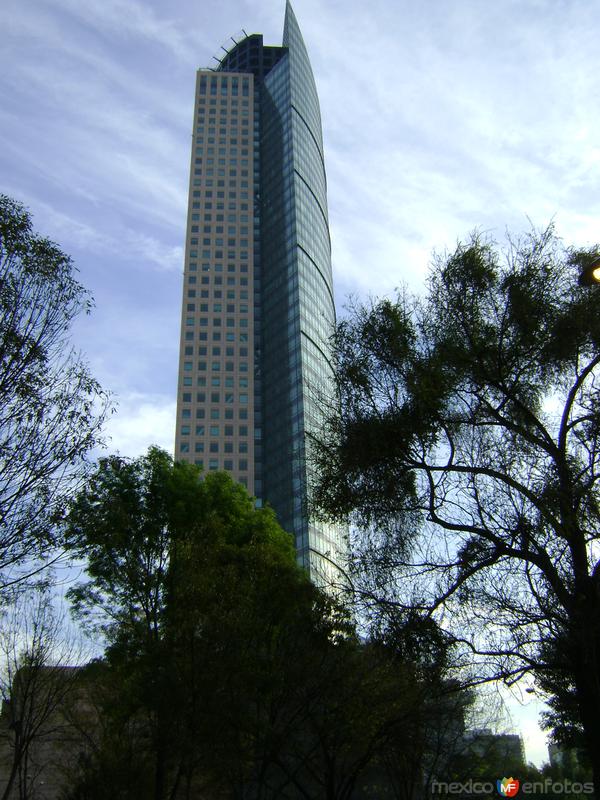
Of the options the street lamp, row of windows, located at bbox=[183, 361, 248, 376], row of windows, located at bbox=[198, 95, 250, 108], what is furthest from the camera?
row of windows, located at bbox=[198, 95, 250, 108]

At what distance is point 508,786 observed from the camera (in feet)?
85.8

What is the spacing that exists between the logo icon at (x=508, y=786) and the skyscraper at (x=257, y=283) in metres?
42.4

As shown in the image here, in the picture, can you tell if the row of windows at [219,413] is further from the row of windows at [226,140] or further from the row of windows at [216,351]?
the row of windows at [226,140]

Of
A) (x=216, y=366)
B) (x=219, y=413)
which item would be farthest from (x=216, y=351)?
(x=219, y=413)

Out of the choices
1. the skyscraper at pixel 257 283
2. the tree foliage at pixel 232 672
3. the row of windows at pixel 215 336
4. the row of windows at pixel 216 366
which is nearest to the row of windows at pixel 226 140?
the skyscraper at pixel 257 283

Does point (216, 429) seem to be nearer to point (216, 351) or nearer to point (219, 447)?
point (219, 447)

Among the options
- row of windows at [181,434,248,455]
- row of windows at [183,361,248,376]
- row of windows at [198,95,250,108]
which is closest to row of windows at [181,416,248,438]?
row of windows at [181,434,248,455]

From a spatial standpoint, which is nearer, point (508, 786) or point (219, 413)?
point (508, 786)

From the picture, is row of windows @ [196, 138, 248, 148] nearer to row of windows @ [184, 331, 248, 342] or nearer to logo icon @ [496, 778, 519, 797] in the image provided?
row of windows @ [184, 331, 248, 342]

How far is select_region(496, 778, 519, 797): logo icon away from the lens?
25.4 m

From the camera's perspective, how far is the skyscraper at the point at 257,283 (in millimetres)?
84375

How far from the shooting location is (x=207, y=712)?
1477 centimetres

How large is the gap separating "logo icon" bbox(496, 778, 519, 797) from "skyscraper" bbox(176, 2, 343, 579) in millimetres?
42359

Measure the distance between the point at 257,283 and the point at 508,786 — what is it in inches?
3250
